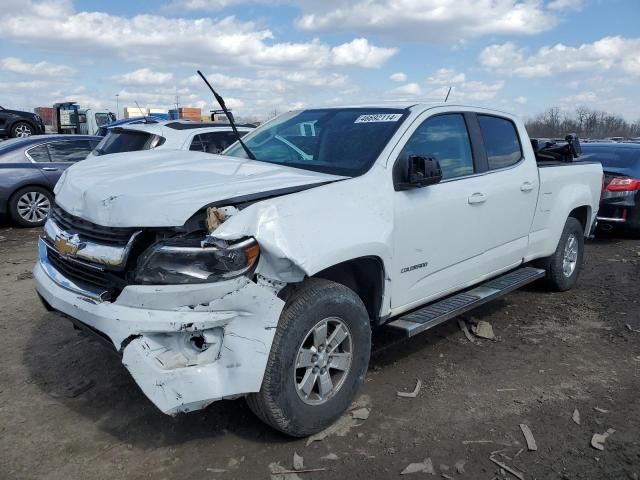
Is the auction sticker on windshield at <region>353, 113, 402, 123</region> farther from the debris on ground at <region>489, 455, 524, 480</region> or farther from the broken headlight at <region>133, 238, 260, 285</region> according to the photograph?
the debris on ground at <region>489, 455, 524, 480</region>

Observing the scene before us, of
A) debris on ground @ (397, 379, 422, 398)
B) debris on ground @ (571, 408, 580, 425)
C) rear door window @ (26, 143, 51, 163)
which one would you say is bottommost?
debris on ground @ (571, 408, 580, 425)

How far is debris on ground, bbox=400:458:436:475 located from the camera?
2895 millimetres

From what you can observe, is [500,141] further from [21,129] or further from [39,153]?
[21,129]

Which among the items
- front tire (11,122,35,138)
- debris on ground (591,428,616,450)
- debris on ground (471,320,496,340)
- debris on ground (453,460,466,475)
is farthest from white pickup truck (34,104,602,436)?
front tire (11,122,35,138)

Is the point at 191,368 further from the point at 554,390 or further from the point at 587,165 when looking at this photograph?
the point at 587,165

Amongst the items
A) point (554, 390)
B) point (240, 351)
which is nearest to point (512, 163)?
point (554, 390)

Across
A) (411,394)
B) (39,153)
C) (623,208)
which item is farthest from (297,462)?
(39,153)

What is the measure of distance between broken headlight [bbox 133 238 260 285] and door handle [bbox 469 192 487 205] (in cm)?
205

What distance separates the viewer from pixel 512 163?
4840 mm

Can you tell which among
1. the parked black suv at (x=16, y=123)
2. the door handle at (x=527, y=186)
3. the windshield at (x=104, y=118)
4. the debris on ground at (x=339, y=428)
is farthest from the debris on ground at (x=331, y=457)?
the windshield at (x=104, y=118)

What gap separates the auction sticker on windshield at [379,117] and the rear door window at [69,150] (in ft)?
24.4

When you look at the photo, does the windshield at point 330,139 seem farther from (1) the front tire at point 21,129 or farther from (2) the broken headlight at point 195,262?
(1) the front tire at point 21,129

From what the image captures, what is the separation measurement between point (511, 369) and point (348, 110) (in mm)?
2278

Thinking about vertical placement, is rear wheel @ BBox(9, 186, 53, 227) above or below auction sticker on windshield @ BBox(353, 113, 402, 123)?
below
